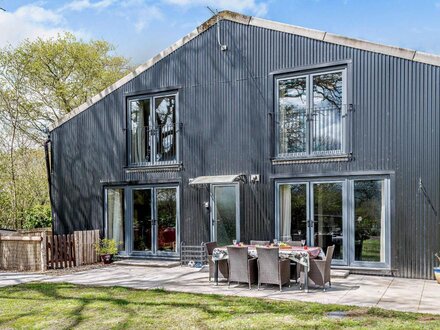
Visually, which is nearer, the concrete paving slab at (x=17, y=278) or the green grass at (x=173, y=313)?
the green grass at (x=173, y=313)

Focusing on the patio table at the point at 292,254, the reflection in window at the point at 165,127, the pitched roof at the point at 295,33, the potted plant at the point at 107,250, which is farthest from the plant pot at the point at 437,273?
the potted plant at the point at 107,250

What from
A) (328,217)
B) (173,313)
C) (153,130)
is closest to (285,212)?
(328,217)

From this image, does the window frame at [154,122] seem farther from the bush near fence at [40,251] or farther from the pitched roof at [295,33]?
the bush near fence at [40,251]

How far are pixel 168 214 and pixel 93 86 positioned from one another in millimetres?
14760

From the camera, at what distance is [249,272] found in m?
8.94

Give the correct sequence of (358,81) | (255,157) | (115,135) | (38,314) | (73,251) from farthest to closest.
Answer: (115,135), (73,251), (255,157), (358,81), (38,314)

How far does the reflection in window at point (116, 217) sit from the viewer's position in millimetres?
13891

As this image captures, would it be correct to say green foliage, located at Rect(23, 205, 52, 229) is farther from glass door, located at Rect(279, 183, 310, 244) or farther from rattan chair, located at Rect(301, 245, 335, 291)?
rattan chair, located at Rect(301, 245, 335, 291)

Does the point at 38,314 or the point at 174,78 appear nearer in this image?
the point at 38,314

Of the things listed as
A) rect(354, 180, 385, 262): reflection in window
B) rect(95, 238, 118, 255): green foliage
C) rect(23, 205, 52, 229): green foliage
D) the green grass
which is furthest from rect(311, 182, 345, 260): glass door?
rect(23, 205, 52, 229): green foliage

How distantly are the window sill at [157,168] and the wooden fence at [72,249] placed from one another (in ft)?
7.37

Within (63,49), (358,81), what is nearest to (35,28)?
(63,49)

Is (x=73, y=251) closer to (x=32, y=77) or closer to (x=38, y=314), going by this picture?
(x=38, y=314)

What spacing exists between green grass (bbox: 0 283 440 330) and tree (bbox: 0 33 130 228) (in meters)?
15.7
